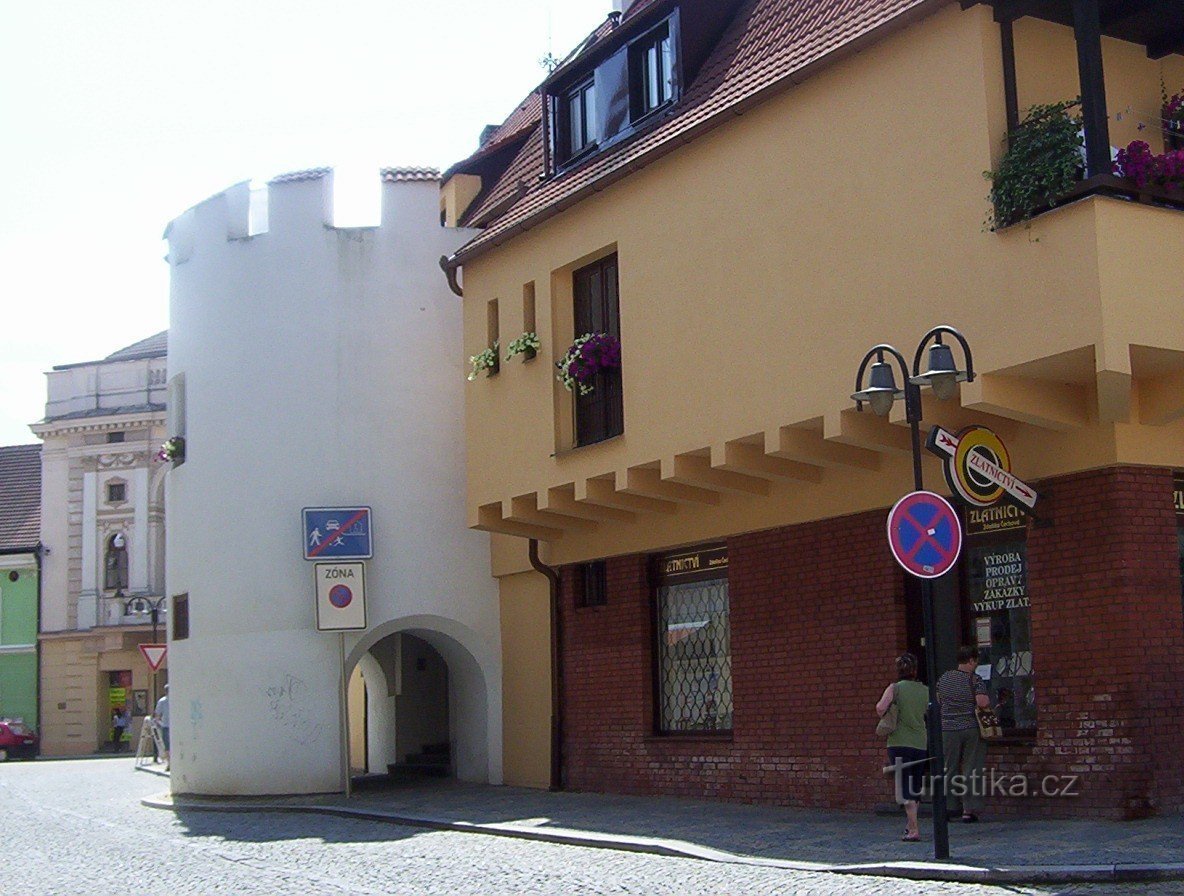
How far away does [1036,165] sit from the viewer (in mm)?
13672

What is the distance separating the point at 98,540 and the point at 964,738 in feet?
145

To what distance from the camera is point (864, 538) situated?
17.0 metres

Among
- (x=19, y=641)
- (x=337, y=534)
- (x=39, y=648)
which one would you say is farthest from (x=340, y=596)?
(x=19, y=641)

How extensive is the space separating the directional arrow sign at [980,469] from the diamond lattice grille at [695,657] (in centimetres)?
525

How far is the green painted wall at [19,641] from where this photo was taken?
55.0 metres

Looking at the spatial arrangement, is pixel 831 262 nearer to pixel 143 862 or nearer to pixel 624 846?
pixel 624 846

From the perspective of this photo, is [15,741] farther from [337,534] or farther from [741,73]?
[741,73]

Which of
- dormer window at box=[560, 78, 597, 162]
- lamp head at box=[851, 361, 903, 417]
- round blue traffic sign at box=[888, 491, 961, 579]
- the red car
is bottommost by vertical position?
the red car

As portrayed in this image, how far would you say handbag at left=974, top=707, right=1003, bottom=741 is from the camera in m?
15.0

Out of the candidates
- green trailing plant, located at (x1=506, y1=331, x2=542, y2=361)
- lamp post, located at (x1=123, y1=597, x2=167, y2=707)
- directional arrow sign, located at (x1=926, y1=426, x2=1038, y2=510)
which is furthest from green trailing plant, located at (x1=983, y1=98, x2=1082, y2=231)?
lamp post, located at (x1=123, y1=597, x2=167, y2=707)

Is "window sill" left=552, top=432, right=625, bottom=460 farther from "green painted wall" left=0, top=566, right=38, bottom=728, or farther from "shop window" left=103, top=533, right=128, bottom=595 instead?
"green painted wall" left=0, top=566, right=38, bottom=728

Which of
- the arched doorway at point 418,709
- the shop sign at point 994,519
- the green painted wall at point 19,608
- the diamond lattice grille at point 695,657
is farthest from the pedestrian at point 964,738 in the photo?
the green painted wall at point 19,608

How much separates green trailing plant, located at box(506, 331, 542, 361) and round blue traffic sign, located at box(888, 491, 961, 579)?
354 inches

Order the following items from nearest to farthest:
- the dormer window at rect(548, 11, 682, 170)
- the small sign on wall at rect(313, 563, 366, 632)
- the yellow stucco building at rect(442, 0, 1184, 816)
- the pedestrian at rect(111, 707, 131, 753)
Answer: the yellow stucco building at rect(442, 0, 1184, 816) < the dormer window at rect(548, 11, 682, 170) < the small sign on wall at rect(313, 563, 366, 632) < the pedestrian at rect(111, 707, 131, 753)
